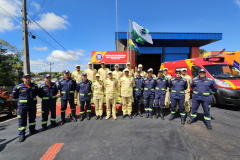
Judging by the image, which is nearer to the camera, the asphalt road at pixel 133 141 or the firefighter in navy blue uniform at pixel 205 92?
the asphalt road at pixel 133 141

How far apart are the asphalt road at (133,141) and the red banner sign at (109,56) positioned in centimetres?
857

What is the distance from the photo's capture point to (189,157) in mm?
2352

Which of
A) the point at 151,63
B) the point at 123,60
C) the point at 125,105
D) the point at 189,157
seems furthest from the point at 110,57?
the point at 151,63

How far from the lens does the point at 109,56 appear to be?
12.0 meters

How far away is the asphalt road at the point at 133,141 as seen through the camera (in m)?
2.48

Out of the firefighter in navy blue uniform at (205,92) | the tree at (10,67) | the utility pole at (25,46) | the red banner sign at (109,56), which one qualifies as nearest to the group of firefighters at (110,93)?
the firefighter in navy blue uniform at (205,92)

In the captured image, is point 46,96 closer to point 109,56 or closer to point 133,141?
point 133,141

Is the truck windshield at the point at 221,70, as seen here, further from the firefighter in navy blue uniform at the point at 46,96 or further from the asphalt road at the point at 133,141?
the firefighter in navy blue uniform at the point at 46,96

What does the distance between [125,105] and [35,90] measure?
3.07m

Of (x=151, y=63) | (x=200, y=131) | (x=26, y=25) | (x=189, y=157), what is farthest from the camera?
(x=151, y=63)

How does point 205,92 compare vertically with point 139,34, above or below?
below

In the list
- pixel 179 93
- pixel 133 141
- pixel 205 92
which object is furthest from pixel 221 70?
pixel 133 141

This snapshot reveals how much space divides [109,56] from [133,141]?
10034mm

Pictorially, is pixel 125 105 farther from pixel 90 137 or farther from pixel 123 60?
pixel 123 60
